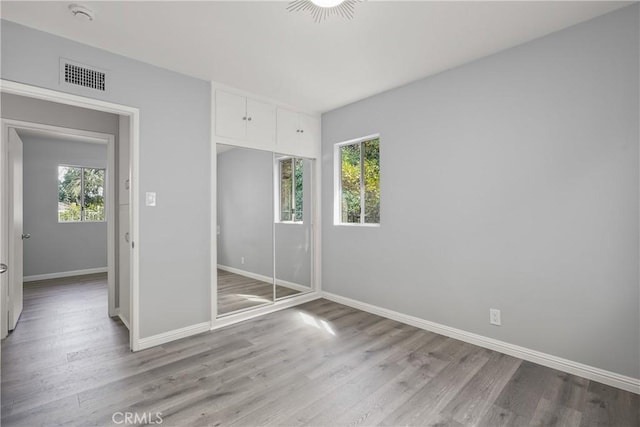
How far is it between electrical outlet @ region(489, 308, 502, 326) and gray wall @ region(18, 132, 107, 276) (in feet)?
23.4

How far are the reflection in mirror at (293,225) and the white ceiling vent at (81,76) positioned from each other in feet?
6.37

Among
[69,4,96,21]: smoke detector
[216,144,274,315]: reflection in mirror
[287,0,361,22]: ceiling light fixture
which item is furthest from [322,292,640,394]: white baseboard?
[69,4,96,21]: smoke detector

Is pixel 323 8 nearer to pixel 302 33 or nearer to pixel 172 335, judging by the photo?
pixel 302 33

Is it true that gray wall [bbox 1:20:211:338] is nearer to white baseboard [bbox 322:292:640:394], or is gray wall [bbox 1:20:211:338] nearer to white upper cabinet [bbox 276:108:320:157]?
white upper cabinet [bbox 276:108:320:157]

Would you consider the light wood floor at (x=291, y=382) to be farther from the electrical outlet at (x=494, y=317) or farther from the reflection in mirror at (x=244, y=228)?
the reflection in mirror at (x=244, y=228)

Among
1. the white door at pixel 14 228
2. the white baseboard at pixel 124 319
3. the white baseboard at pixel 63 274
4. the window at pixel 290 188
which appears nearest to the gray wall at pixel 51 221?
the white baseboard at pixel 63 274

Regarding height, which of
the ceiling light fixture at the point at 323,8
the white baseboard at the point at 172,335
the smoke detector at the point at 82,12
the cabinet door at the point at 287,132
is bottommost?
the white baseboard at the point at 172,335

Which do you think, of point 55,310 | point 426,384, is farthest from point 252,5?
point 55,310

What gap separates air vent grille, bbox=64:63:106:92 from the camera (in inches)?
96.7

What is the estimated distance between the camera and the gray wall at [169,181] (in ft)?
9.07

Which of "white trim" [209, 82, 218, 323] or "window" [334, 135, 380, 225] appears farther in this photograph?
"window" [334, 135, 380, 225]

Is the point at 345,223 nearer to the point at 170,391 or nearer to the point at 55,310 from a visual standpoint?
the point at 170,391

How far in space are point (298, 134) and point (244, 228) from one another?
147cm

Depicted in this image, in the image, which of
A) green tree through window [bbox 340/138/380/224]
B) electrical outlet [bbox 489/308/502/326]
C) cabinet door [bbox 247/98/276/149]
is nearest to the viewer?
electrical outlet [bbox 489/308/502/326]
